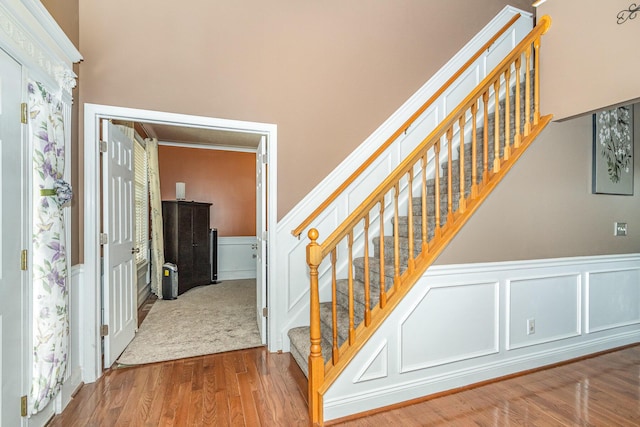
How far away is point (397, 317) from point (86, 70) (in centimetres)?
291

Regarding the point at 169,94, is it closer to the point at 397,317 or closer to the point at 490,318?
the point at 397,317

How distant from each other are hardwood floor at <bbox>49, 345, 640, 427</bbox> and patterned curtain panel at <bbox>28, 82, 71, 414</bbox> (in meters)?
0.42

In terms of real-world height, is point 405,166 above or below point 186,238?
above

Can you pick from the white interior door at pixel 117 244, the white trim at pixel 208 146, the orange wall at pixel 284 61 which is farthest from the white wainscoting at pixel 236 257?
the orange wall at pixel 284 61

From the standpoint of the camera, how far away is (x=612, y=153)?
9.06 ft

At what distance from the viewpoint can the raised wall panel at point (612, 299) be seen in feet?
8.91

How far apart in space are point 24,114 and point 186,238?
12.0ft

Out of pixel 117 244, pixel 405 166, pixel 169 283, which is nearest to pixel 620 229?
pixel 405 166

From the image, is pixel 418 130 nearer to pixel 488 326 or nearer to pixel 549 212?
pixel 549 212

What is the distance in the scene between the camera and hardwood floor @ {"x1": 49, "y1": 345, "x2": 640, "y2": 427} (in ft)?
6.09

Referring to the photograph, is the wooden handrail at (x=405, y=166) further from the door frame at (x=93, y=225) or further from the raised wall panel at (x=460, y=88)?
the door frame at (x=93, y=225)

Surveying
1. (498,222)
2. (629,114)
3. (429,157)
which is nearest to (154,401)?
(498,222)

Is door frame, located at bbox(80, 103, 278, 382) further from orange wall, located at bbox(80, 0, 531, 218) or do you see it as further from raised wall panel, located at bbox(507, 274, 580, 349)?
raised wall panel, located at bbox(507, 274, 580, 349)

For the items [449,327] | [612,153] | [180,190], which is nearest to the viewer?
[449,327]
